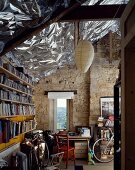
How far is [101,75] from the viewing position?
9094mm

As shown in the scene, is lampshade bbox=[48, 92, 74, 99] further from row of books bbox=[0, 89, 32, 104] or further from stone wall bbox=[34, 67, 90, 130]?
row of books bbox=[0, 89, 32, 104]

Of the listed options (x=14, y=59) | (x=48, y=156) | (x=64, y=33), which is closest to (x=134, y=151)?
(x=64, y=33)

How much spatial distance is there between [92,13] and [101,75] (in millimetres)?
5483

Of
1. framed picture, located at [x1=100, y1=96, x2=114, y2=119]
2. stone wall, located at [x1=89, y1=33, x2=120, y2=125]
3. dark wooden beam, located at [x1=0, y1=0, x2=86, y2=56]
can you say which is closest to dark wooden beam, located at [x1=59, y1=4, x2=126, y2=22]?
dark wooden beam, located at [x1=0, y1=0, x2=86, y2=56]

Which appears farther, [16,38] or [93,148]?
[93,148]

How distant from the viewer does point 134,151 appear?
215 centimetres

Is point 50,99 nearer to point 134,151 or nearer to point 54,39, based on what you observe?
point 54,39

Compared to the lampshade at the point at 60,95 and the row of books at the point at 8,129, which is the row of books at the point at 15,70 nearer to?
the row of books at the point at 8,129

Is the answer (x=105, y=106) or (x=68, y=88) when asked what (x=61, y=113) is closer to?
(x=68, y=88)

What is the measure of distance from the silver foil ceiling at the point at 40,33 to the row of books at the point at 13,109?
1.07m

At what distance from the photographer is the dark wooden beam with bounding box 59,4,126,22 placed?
3.68 m

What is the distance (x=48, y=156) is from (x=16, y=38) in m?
5.14

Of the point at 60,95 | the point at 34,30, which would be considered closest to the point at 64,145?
the point at 60,95

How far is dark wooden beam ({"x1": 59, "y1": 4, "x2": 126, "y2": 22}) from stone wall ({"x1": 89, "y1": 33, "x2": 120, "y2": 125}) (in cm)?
532
